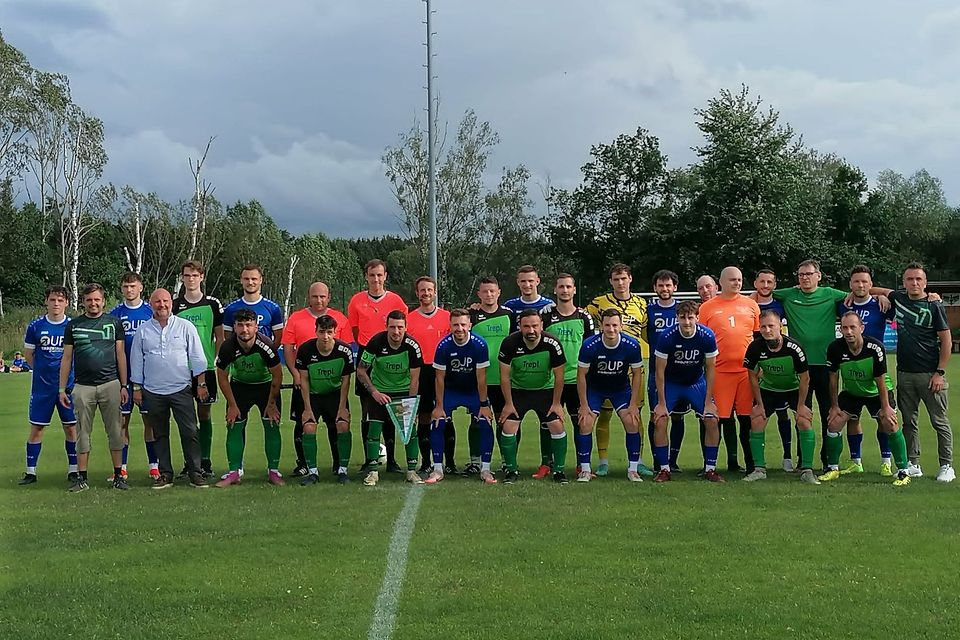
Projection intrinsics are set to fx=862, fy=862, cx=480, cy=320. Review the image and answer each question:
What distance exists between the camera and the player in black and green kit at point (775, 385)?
8047 mm

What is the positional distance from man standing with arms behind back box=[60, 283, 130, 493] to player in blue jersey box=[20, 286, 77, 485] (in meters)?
0.43

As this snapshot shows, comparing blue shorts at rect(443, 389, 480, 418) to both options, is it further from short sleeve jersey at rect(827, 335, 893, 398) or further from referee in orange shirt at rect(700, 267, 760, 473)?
short sleeve jersey at rect(827, 335, 893, 398)

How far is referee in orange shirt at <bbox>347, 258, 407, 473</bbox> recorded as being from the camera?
8.84 m

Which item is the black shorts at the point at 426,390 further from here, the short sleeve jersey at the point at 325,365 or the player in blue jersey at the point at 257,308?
the player in blue jersey at the point at 257,308

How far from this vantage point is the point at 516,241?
38.0 metres

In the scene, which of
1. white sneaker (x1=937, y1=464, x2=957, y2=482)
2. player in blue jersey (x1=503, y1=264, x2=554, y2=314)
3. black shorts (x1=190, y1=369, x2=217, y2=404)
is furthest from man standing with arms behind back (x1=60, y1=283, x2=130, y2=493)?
white sneaker (x1=937, y1=464, x2=957, y2=482)

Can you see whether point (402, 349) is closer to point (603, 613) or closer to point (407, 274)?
point (603, 613)

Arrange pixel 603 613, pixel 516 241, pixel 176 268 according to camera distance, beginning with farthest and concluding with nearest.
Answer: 1. pixel 176 268
2. pixel 516 241
3. pixel 603 613

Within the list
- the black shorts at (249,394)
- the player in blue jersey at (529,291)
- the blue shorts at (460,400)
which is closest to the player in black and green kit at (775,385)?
the player in blue jersey at (529,291)

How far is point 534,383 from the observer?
27.2 ft

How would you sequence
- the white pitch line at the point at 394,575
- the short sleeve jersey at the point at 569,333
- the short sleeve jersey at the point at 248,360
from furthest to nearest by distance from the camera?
the short sleeve jersey at the point at 569,333
the short sleeve jersey at the point at 248,360
the white pitch line at the point at 394,575

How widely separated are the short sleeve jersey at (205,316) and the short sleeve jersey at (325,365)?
107 centimetres

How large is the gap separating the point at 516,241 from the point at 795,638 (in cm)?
3428

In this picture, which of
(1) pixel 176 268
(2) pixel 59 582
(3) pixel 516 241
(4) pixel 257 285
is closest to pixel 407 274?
(3) pixel 516 241
